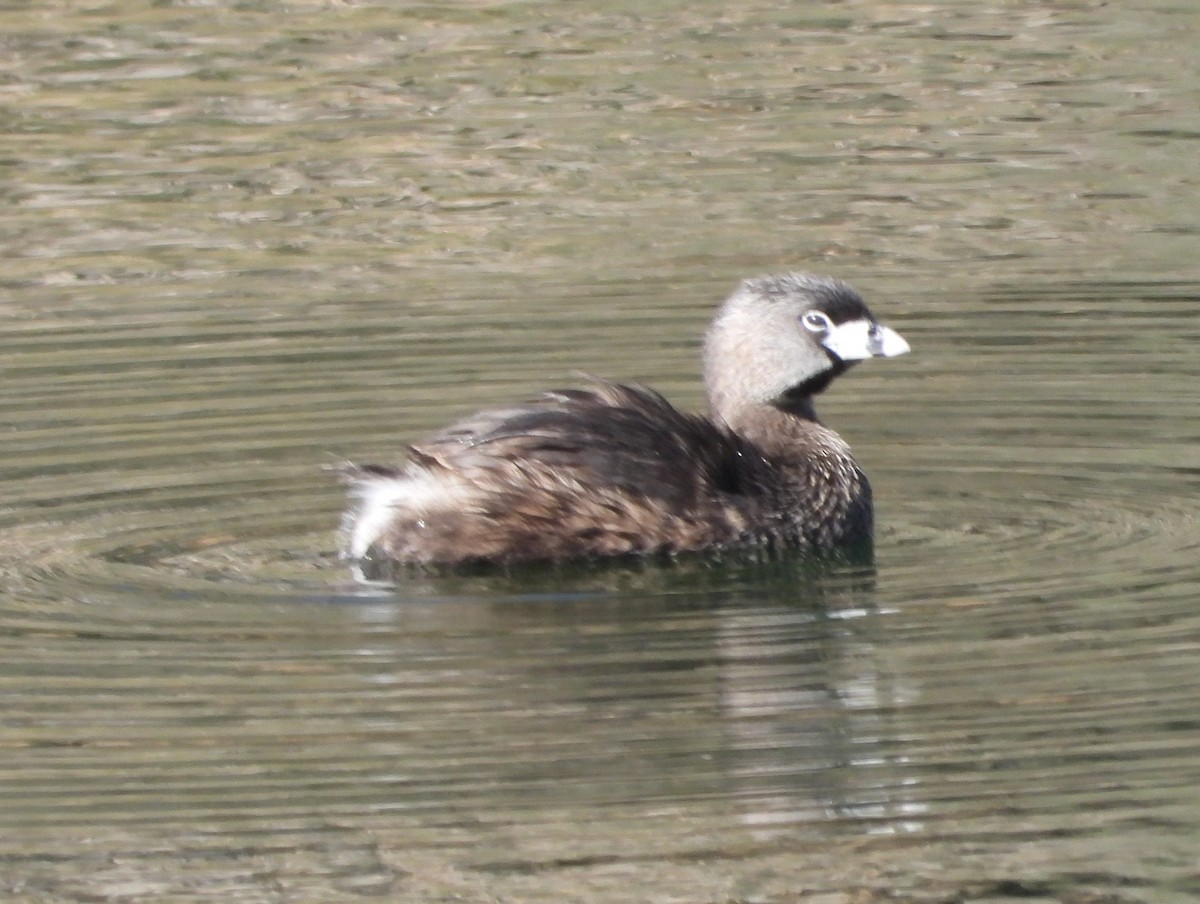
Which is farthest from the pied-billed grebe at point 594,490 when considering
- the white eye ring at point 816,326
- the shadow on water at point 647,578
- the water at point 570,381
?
the white eye ring at point 816,326

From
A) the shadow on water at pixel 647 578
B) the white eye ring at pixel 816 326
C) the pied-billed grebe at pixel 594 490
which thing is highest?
the white eye ring at pixel 816 326

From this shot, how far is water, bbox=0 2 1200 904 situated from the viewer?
5.89 metres

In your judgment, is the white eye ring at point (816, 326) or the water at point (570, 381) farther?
the white eye ring at point (816, 326)

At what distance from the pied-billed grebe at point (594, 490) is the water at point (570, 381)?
5.6 inches

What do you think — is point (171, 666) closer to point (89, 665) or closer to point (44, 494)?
point (89, 665)

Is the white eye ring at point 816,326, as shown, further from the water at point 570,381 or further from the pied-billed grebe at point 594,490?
the water at point 570,381

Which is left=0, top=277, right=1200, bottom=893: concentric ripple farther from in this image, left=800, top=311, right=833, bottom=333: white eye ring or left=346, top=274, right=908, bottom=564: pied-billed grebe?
left=800, top=311, right=833, bottom=333: white eye ring

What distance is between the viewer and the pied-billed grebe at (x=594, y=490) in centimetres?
816

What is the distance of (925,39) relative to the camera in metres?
17.0

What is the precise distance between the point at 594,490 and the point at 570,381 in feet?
8.12

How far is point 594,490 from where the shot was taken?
8.16 metres

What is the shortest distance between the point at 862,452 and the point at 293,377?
Answer: 236 centimetres

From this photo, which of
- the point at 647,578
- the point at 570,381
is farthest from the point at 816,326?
the point at 570,381

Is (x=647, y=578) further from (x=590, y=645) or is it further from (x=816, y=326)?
(x=816, y=326)
